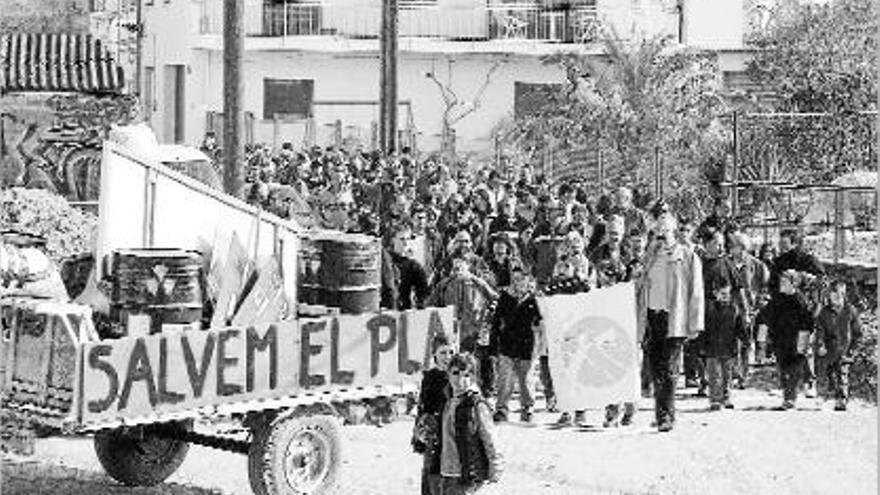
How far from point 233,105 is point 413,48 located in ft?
91.2

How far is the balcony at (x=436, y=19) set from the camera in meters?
48.8

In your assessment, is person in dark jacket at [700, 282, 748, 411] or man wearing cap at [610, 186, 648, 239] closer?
person in dark jacket at [700, 282, 748, 411]

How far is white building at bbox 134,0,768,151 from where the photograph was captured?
4856 centimetres

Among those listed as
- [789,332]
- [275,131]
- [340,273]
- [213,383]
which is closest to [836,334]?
[789,332]

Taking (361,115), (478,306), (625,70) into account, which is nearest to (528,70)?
(361,115)

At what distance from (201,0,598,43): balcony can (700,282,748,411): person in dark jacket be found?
30.9 m

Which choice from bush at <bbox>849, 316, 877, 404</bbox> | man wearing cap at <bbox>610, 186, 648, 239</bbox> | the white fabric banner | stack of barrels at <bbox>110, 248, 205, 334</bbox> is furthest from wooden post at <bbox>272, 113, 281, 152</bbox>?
stack of barrels at <bbox>110, 248, 205, 334</bbox>

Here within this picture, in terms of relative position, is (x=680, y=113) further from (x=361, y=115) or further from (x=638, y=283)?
(x=638, y=283)

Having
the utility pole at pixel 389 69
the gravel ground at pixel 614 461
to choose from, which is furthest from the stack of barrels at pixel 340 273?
the utility pole at pixel 389 69

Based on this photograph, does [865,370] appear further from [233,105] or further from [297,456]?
[297,456]

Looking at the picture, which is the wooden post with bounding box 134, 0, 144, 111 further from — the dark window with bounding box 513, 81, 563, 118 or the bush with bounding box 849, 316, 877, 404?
the bush with bounding box 849, 316, 877, 404

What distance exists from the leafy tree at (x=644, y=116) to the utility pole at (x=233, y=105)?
14831mm

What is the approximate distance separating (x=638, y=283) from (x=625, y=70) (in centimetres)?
2147

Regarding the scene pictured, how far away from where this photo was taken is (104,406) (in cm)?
1264
